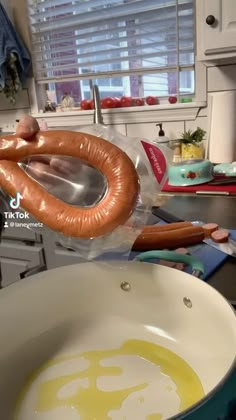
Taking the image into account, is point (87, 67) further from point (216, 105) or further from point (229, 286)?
point (229, 286)

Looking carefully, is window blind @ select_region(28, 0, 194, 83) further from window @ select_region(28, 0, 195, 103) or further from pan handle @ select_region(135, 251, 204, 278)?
pan handle @ select_region(135, 251, 204, 278)

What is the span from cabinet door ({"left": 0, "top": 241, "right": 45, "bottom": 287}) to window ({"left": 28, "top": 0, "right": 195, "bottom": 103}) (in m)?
1.02

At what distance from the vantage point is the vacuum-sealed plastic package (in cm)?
45

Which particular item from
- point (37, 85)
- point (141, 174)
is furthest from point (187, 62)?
point (141, 174)

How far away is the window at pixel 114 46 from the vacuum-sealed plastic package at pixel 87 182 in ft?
3.79

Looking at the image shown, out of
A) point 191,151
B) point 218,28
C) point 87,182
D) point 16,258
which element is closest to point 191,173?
point 191,151

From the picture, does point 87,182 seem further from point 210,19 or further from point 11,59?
point 11,59

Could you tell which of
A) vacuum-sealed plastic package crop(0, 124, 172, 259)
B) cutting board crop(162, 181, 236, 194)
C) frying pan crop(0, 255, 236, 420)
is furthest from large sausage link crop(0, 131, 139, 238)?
cutting board crop(162, 181, 236, 194)

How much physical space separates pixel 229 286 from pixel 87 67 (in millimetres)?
1484

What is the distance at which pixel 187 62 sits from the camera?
1556 mm

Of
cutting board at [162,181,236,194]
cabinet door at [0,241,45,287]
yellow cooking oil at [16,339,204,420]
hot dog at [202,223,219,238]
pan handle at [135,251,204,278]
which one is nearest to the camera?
yellow cooking oil at [16,339,204,420]

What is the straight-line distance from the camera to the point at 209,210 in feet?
3.11

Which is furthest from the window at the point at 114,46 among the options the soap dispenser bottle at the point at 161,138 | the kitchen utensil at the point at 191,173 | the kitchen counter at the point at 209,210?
the kitchen counter at the point at 209,210

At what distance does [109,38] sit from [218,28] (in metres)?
0.66
